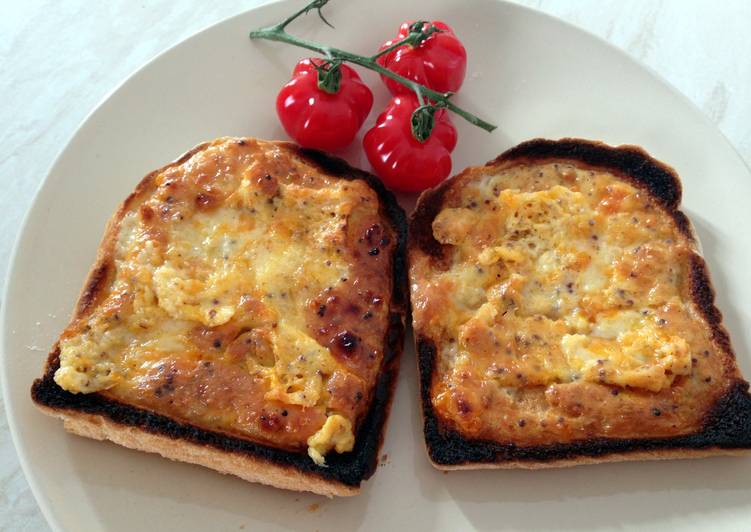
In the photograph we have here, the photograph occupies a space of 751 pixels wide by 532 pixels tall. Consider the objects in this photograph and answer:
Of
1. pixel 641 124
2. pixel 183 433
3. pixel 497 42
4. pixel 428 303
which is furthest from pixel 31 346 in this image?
pixel 641 124

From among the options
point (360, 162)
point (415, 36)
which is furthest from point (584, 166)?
point (360, 162)

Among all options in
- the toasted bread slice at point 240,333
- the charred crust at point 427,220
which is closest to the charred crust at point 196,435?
the toasted bread slice at point 240,333

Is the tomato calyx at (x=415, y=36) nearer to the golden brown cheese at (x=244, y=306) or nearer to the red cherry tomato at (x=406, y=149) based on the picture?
the red cherry tomato at (x=406, y=149)

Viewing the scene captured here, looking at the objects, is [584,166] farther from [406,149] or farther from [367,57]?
[367,57]

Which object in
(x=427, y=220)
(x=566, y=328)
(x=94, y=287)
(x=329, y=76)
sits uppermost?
(x=329, y=76)

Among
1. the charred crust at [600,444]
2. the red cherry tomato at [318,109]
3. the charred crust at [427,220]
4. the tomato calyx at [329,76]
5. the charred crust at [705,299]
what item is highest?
the tomato calyx at [329,76]

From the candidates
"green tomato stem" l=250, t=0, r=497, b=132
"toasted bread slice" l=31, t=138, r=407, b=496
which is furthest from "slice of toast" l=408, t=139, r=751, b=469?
"green tomato stem" l=250, t=0, r=497, b=132

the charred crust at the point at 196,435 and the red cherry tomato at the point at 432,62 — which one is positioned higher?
the red cherry tomato at the point at 432,62
